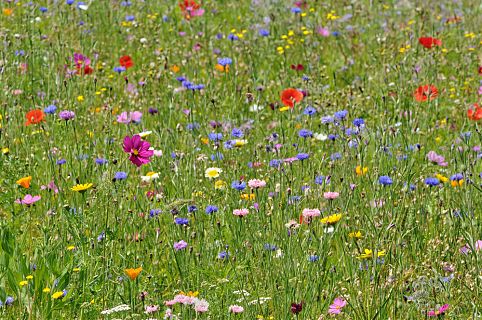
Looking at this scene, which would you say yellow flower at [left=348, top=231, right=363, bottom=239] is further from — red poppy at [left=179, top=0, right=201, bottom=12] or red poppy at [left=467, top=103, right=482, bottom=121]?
red poppy at [left=179, top=0, right=201, bottom=12]

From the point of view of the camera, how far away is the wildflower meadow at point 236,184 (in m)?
2.70

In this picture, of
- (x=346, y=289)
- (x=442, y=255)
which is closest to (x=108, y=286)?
(x=346, y=289)

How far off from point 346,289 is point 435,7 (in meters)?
4.52

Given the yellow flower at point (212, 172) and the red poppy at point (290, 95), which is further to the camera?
the red poppy at point (290, 95)

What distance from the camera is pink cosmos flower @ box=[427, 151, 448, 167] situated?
147 inches

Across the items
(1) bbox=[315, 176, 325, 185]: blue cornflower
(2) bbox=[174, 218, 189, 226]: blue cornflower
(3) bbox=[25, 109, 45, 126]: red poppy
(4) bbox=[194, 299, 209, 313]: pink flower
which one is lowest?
(1) bbox=[315, 176, 325, 185]: blue cornflower

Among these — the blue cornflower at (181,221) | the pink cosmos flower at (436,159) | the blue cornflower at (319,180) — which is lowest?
the pink cosmos flower at (436,159)

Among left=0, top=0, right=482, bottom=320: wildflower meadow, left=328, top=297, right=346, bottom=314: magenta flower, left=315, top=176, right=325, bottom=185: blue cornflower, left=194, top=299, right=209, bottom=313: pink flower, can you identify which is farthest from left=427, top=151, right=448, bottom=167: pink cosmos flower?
left=194, top=299, right=209, bottom=313: pink flower

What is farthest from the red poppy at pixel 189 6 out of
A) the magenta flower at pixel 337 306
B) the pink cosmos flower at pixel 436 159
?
the magenta flower at pixel 337 306

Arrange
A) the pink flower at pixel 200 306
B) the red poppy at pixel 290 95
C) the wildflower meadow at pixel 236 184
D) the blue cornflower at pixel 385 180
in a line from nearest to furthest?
1. the pink flower at pixel 200 306
2. the wildflower meadow at pixel 236 184
3. the blue cornflower at pixel 385 180
4. the red poppy at pixel 290 95

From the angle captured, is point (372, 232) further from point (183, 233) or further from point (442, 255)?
point (183, 233)

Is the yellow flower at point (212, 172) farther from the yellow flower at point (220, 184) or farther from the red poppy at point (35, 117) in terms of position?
the red poppy at point (35, 117)

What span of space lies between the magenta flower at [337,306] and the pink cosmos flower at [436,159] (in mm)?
1304

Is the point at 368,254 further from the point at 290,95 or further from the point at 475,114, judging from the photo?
the point at 290,95
